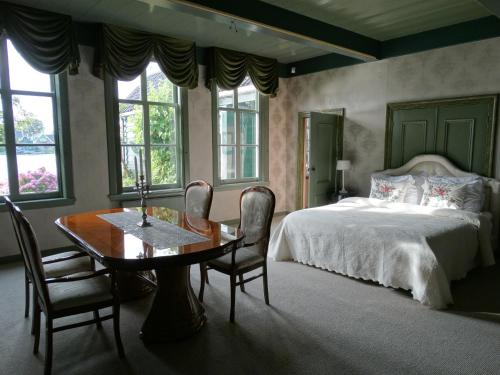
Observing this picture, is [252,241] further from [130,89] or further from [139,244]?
[130,89]

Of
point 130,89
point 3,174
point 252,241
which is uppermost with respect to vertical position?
point 130,89

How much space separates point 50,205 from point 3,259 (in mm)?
768

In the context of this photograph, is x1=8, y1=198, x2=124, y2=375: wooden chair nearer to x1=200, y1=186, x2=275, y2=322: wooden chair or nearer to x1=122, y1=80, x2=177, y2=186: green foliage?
x1=200, y1=186, x2=275, y2=322: wooden chair

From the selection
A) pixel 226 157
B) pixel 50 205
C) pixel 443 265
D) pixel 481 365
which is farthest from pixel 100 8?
pixel 481 365

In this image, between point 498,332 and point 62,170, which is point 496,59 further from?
point 62,170

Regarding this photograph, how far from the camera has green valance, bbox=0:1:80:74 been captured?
12.6 feet

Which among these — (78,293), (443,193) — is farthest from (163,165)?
(443,193)

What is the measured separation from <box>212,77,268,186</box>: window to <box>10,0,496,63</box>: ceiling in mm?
1155

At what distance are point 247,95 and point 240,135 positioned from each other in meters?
0.72

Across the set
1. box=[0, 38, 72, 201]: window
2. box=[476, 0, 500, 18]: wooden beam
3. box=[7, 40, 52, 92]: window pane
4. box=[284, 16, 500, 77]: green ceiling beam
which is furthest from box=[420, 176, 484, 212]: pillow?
box=[7, 40, 52, 92]: window pane

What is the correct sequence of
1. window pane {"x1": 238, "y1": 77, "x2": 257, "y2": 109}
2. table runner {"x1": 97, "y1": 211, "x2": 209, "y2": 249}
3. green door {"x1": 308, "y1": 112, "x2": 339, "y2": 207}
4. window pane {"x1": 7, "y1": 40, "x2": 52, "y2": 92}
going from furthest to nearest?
1. window pane {"x1": 238, "y1": 77, "x2": 257, "y2": 109}
2. green door {"x1": 308, "y1": 112, "x2": 339, "y2": 207}
3. window pane {"x1": 7, "y1": 40, "x2": 52, "y2": 92}
4. table runner {"x1": 97, "y1": 211, "x2": 209, "y2": 249}

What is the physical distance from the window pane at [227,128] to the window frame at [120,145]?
0.74 metres

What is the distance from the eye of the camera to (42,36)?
13.2 ft

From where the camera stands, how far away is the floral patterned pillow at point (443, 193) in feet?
13.7
